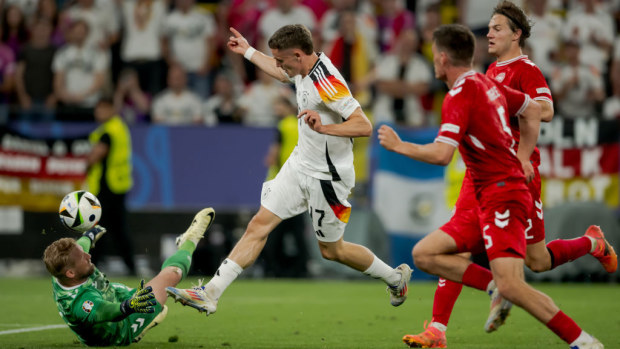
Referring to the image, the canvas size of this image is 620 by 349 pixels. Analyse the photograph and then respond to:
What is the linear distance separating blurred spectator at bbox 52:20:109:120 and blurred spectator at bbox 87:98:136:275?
280 centimetres

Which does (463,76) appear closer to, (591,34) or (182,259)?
(182,259)

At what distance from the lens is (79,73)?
16875 mm

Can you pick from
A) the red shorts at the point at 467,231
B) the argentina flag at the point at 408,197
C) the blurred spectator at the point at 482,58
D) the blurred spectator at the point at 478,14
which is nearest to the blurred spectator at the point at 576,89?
the blurred spectator at the point at 482,58

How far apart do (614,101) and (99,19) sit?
375 inches

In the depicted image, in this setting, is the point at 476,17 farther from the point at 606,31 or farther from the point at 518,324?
the point at 518,324

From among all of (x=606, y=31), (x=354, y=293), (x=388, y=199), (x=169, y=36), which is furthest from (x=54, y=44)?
(x=606, y=31)

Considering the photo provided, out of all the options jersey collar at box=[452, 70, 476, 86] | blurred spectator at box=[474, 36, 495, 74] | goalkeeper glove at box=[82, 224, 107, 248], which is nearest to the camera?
jersey collar at box=[452, 70, 476, 86]

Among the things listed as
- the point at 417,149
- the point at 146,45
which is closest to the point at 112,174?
the point at 146,45

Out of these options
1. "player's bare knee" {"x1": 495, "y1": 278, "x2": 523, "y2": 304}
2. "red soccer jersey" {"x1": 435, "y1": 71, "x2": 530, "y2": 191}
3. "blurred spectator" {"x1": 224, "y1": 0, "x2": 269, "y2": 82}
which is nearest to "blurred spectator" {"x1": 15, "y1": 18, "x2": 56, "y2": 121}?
"blurred spectator" {"x1": 224, "y1": 0, "x2": 269, "y2": 82}

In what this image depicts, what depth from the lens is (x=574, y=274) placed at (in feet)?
47.3

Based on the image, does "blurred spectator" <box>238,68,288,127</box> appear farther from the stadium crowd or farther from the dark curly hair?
the dark curly hair

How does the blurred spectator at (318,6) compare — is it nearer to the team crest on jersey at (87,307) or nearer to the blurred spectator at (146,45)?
the blurred spectator at (146,45)

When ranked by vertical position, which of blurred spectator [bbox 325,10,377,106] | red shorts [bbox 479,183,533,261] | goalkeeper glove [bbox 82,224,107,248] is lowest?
goalkeeper glove [bbox 82,224,107,248]

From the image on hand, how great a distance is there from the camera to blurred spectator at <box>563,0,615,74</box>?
16.8 meters
